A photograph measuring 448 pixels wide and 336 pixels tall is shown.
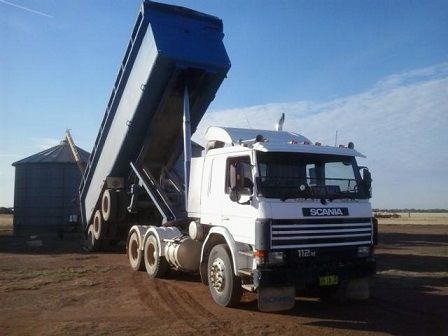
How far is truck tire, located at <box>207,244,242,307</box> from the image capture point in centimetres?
802

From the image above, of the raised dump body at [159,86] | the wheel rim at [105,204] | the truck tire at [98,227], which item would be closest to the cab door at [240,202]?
the raised dump body at [159,86]

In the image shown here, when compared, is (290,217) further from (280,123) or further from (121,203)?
(121,203)

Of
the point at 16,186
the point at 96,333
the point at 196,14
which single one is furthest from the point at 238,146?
the point at 16,186

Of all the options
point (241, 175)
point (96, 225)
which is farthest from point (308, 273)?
point (96, 225)

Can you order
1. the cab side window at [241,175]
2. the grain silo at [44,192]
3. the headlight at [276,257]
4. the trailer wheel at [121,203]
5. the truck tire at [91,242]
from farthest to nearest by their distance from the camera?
the grain silo at [44,192]
the truck tire at [91,242]
the trailer wheel at [121,203]
the cab side window at [241,175]
the headlight at [276,257]

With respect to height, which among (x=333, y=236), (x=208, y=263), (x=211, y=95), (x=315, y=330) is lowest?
(x=315, y=330)

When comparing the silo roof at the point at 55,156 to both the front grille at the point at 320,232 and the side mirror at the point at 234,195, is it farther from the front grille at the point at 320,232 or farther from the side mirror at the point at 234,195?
the front grille at the point at 320,232

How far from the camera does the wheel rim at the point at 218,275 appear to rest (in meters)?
8.24

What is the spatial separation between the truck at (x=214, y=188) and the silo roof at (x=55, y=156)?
49.5ft

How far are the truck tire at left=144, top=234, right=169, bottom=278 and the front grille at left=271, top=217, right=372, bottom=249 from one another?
173 inches

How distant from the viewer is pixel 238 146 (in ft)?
27.6

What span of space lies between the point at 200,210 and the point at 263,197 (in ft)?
7.80

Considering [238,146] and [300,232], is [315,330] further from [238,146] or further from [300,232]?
[238,146]

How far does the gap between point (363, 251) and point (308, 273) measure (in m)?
1.22
